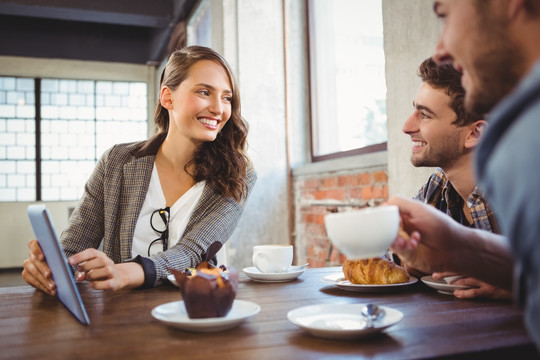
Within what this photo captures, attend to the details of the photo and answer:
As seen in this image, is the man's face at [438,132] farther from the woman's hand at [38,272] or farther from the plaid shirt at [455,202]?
the woman's hand at [38,272]

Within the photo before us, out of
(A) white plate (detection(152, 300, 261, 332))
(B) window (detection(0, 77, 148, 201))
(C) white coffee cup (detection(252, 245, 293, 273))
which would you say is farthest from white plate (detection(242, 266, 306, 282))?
(B) window (detection(0, 77, 148, 201))

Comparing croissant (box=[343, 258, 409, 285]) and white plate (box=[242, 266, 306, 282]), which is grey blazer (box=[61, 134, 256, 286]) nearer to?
white plate (box=[242, 266, 306, 282])

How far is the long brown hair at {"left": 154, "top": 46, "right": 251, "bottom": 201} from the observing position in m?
1.89

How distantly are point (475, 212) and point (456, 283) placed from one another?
33 centimetres

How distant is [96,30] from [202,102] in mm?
7307

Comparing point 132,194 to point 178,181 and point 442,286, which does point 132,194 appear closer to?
point 178,181

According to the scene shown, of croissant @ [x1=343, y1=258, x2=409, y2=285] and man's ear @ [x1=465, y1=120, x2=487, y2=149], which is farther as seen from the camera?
man's ear @ [x1=465, y1=120, x2=487, y2=149]

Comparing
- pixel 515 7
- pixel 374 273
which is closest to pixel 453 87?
pixel 374 273

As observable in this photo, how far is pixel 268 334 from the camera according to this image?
0.82 meters

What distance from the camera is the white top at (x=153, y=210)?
179 cm

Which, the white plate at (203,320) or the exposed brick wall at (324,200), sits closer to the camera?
the white plate at (203,320)

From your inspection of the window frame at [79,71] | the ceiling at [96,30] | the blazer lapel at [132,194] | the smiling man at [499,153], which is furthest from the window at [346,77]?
the window frame at [79,71]

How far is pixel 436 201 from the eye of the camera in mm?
1587

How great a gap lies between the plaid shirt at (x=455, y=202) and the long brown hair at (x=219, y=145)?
0.72 meters
